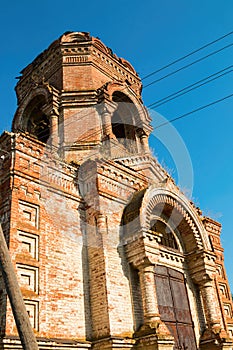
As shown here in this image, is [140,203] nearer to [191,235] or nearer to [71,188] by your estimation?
[71,188]

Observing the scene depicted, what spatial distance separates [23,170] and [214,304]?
7255 millimetres

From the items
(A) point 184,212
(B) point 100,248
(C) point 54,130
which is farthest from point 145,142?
(B) point 100,248

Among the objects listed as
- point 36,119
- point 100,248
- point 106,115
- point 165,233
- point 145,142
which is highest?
point 36,119

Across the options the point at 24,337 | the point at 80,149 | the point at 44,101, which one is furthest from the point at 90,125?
the point at 24,337

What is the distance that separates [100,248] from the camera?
9.33 meters

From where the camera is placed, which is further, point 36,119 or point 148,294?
point 36,119

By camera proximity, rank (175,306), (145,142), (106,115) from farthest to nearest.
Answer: (145,142)
(106,115)
(175,306)

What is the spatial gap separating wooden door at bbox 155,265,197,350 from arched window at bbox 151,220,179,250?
1.04 metres

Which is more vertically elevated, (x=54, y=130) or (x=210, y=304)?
(x=54, y=130)

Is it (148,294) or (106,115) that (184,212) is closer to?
(148,294)

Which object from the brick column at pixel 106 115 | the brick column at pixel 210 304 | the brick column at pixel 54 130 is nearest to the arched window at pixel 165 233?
the brick column at pixel 210 304

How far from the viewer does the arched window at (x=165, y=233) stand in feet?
38.9

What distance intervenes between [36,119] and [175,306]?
10.5m

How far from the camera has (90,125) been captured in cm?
1434
